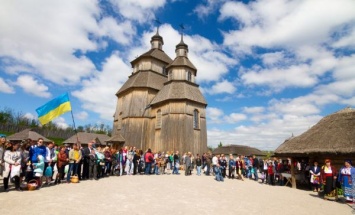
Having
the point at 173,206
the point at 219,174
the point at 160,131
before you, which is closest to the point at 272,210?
the point at 173,206

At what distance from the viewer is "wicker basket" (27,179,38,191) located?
9.36m

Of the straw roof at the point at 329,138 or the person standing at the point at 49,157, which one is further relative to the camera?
the straw roof at the point at 329,138

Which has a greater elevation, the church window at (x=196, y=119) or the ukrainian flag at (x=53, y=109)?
the church window at (x=196, y=119)

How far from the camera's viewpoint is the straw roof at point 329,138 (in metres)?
12.3

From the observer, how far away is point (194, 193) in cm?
1040

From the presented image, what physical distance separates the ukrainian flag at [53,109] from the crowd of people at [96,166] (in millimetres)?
1522

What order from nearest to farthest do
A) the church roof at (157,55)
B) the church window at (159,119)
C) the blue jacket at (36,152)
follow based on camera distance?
the blue jacket at (36,152) → the church window at (159,119) → the church roof at (157,55)

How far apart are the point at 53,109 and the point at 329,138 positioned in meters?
15.8

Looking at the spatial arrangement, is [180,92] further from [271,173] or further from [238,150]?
[238,150]

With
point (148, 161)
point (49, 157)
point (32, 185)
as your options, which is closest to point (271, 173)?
point (148, 161)

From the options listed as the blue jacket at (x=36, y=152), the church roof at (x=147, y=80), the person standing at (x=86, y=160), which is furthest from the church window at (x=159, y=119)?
the blue jacket at (x=36, y=152)

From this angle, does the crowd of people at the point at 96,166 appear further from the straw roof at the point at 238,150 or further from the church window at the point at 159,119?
the straw roof at the point at 238,150

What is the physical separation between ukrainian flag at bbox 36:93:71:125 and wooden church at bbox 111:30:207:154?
1322 centimetres

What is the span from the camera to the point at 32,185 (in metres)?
9.41
